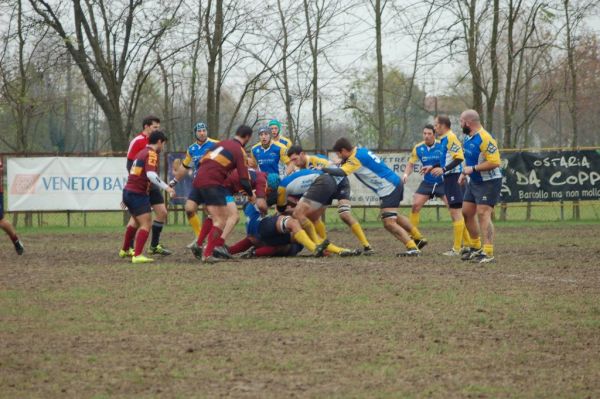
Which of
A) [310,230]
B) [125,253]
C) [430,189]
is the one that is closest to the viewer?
[310,230]

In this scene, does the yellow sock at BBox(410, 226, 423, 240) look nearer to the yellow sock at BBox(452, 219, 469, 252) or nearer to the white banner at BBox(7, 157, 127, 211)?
the yellow sock at BBox(452, 219, 469, 252)

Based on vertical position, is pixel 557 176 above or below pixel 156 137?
below

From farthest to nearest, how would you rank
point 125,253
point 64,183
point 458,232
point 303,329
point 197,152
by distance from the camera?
point 64,183 → point 197,152 → point 458,232 → point 125,253 → point 303,329

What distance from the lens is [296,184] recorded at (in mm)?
14703

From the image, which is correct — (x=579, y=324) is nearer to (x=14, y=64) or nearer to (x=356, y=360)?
(x=356, y=360)

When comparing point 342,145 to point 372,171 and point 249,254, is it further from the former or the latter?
point 249,254

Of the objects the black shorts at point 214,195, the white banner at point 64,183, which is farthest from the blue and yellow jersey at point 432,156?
the white banner at point 64,183

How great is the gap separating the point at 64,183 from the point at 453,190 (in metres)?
11.9

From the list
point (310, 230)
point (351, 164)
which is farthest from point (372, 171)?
point (310, 230)

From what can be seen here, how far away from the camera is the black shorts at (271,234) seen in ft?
47.5

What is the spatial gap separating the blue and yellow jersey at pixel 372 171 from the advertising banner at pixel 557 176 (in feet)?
35.5

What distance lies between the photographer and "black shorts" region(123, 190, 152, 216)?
556 inches

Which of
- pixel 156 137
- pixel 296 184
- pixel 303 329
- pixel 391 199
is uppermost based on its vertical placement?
pixel 156 137

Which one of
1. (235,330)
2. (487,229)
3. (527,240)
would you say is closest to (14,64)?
(527,240)
